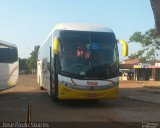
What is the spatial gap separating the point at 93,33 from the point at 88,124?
21.1 ft

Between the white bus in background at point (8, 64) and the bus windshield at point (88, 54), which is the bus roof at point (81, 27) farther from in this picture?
the white bus in background at point (8, 64)

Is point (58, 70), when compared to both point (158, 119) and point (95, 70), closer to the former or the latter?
point (95, 70)

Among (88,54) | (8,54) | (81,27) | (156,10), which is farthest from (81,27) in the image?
(156,10)

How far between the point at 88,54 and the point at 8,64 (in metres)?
7.52

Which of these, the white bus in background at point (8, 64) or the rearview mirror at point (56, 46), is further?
the white bus in background at point (8, 64)

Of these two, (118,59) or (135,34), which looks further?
(135,34)

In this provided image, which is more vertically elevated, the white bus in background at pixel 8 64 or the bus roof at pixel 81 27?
the bus roof at pixel 81 27

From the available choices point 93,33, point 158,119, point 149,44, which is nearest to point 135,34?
point 149,44

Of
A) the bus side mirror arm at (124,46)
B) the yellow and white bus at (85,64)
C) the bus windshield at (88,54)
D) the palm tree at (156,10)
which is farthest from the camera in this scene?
the bus side mirror arm at (124,46)

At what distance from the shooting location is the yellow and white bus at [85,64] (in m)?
16.7

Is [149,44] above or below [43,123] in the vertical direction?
above

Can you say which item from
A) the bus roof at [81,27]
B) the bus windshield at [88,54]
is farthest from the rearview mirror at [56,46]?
the bus roof at [81,27]

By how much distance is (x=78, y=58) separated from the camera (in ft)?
55.3

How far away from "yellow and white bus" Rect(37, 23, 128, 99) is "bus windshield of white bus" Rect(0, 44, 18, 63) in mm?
5554
